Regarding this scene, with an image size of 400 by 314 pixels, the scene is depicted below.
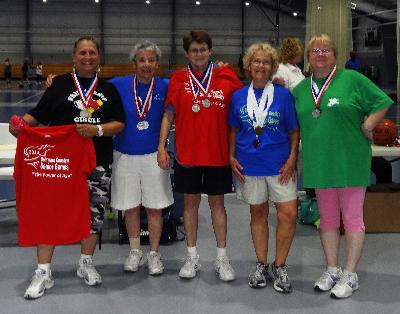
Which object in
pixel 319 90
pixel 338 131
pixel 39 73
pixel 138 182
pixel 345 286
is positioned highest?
pixel 39 73

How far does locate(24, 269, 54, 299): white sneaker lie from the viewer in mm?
3117

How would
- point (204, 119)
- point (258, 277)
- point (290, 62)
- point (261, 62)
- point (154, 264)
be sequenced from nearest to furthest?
point (261, 62)
point (204, 119)
point (258, 277)
point (154, 264)
point (290, 62)

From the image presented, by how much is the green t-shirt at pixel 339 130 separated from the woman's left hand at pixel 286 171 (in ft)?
0.29

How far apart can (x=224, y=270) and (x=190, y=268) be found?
0.22 m

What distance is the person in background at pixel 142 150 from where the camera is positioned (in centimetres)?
331

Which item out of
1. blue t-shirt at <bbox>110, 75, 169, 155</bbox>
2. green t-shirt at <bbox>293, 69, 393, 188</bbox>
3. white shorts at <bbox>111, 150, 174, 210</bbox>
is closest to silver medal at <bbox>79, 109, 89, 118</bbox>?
blue t-shirt at <bbox>110, 75, 169, 155</bbox>

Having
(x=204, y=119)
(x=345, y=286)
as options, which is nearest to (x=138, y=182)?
(x=204, y=119)

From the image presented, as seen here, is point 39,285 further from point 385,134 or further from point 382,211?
point 385,134

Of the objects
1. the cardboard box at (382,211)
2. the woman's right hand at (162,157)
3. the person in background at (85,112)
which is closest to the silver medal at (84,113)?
the person in background at (85,112)

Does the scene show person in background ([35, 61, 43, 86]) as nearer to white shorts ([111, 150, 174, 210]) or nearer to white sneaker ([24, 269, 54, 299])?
white shorts ([111, 150, 174, 210])

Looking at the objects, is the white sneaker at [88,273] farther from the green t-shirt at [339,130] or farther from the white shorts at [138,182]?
the green t-shirt at [339,130]

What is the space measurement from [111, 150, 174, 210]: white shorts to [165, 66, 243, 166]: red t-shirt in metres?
0.25

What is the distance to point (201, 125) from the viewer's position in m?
3.18

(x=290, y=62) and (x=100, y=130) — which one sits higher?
(x=290, y=62)
